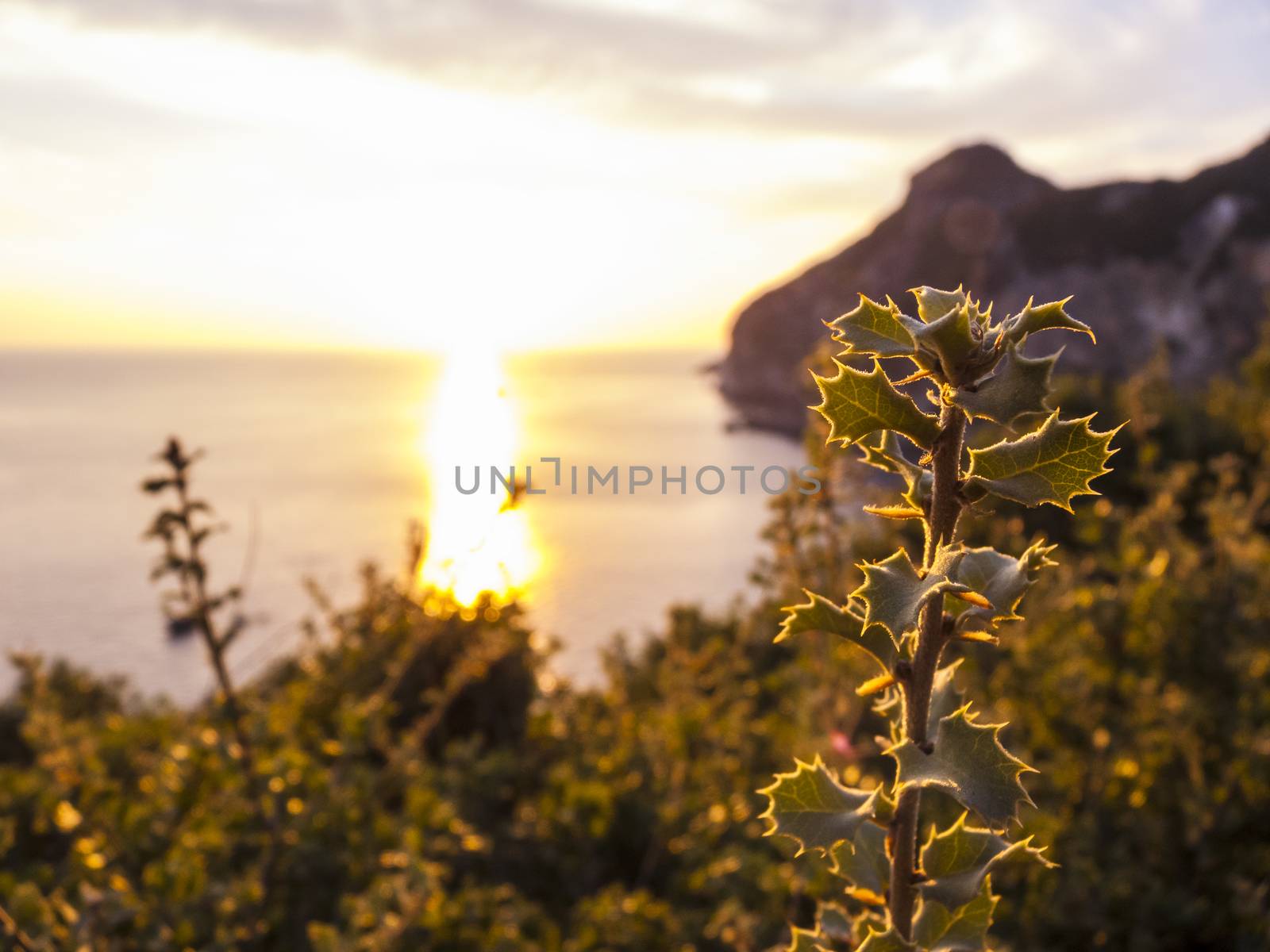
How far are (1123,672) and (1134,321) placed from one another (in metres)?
18.9

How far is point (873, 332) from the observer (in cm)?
93

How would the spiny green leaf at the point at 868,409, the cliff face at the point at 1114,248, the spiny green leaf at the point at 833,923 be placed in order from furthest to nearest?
the cliff face at the point at 1114,248
the spiny green leaf at the point at 833,923
the spiny green leaf at the point at 868,409

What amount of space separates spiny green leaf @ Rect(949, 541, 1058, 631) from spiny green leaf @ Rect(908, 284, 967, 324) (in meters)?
0.26

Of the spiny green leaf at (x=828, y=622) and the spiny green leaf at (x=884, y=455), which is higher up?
the spiny green leaf at (x=884, y=455)

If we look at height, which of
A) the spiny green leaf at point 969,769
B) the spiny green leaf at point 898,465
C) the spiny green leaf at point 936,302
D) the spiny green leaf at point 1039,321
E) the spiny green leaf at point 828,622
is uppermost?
the spiny green leaf at point 936,302

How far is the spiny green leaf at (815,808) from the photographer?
3.27ft

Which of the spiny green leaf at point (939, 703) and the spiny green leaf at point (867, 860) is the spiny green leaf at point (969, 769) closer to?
the spiny green leaf at point (939, 703)

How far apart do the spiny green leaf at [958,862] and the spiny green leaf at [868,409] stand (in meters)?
0.48

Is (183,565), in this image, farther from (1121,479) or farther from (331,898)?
(1121,479)

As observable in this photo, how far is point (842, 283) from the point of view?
13.2 metres

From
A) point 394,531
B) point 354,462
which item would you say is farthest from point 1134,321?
point 354,462

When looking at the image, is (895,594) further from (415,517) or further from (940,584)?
(415,517)

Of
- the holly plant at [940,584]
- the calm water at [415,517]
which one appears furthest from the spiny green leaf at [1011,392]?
the calm water at [415,517]

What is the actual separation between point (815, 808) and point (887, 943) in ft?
0.53
